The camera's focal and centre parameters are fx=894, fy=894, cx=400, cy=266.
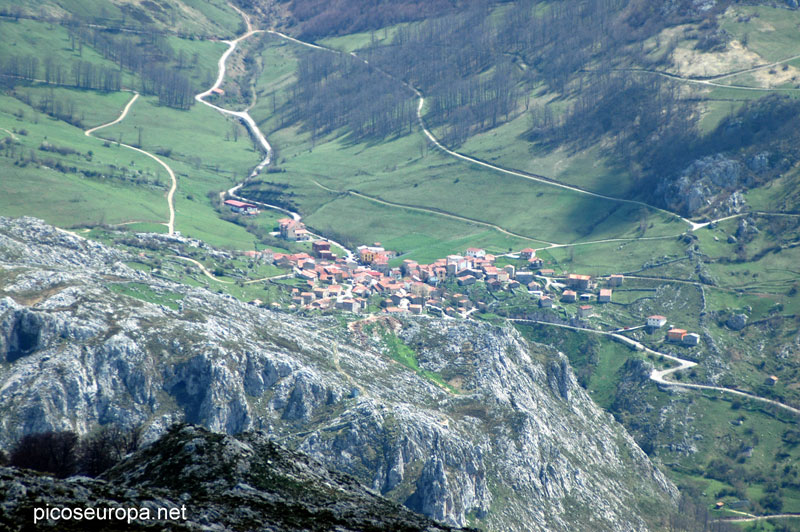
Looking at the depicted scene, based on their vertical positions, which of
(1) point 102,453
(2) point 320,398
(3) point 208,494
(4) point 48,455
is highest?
(3) point 208,494

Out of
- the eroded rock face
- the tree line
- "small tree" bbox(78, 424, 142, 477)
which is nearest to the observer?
"small tree" bbox(78, 424, 142, 477)

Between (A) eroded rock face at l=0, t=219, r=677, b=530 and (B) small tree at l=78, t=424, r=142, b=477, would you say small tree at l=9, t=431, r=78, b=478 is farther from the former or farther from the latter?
(A) eroded rock face at l=0, t=219, r=677, b=530

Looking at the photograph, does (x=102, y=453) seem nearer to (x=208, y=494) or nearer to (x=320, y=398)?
(x=208, y=494)

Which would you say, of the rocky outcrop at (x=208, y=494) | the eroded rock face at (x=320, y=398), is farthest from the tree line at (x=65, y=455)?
the eroded rock face at (x=320, y=398)

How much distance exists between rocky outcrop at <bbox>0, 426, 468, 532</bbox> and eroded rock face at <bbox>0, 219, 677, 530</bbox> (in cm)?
6778

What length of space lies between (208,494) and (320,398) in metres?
92.5

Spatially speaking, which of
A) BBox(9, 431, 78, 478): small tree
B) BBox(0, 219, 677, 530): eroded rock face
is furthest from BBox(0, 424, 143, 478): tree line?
BBox(0, 219, 677, 530): eroded rock face

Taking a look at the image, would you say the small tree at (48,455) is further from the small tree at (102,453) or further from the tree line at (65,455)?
the small tree at (102,453)

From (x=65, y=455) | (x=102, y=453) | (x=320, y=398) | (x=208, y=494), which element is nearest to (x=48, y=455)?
(x=65, y=455)

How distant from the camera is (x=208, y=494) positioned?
52.4 metres

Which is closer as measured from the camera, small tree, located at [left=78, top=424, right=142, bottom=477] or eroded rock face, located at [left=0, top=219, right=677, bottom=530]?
small tree, located at [left=78, top=424, right=142, bottom=477]

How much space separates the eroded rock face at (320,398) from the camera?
133 meters

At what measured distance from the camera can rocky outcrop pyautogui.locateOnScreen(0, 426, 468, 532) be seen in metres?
44.8

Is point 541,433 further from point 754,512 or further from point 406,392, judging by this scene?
point 754,512
